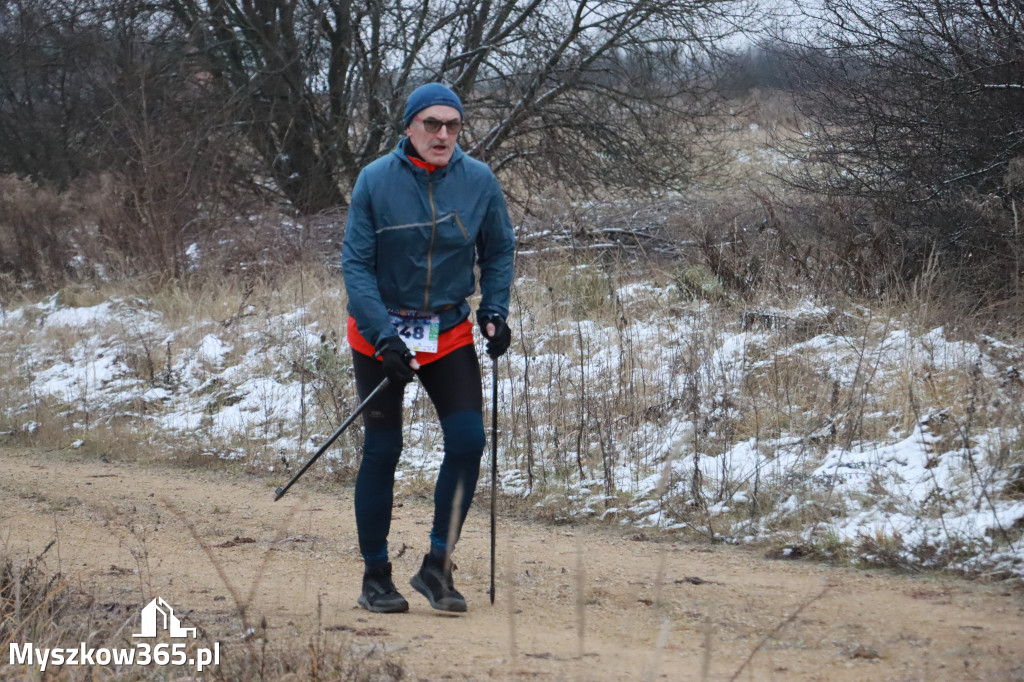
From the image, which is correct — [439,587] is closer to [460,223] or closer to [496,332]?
[496,332]

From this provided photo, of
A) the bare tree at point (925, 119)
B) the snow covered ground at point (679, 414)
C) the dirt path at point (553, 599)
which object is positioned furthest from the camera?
the bare tree at point (925, 119)

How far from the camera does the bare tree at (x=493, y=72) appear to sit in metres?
15.1

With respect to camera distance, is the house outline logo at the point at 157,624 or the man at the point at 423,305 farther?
the man at the point at 423,305

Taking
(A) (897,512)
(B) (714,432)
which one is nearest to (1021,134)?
(B) (714,432)

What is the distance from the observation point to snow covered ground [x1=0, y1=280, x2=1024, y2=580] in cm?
530

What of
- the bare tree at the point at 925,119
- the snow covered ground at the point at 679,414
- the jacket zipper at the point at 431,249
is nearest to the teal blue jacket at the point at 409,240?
the jacket zipper at the point at 431,249

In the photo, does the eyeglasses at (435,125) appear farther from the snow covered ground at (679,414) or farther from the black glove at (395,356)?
the snow covered ground at (679,414)

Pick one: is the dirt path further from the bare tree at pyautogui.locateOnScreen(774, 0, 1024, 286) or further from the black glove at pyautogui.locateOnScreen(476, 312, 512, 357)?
the bare tree at pyautogui.locateOnScreen(774, 0, 1024, 286)

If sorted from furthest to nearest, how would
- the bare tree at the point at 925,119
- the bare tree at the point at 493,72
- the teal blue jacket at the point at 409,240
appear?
the bare tree at the point at 493,72 < the bare tree at the point at 925,119 < the teal blue jacket at the point at 409,240

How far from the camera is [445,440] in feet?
13.5

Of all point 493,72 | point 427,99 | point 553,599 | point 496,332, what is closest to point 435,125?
point 427,99

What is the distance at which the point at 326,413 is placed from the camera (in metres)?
8.15

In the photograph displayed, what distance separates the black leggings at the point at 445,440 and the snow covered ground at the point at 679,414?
758 millimetres

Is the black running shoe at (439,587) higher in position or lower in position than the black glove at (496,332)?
lower
